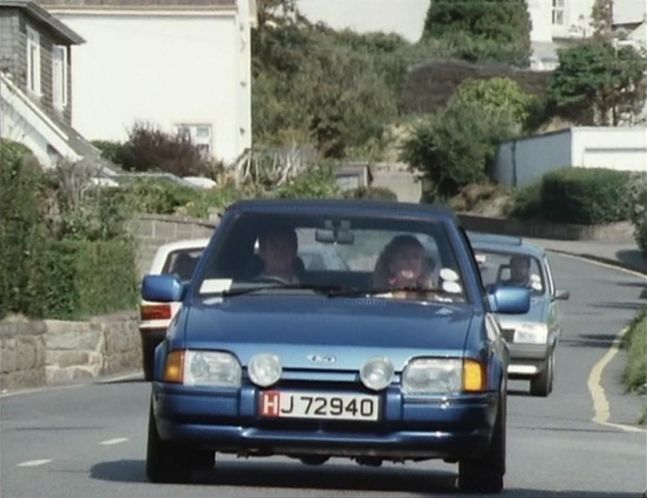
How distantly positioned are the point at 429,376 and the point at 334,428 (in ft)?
1.80

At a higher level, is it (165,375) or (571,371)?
(165,375)

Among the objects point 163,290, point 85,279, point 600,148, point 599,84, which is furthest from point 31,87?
point 163,290

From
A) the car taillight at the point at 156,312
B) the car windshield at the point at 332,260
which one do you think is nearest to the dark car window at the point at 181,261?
the car taillight at the point at 156,312

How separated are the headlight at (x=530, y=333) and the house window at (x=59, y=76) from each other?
3173 centimetres

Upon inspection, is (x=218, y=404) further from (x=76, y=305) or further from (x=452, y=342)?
(x=76, y=305)

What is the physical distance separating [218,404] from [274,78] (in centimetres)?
7634

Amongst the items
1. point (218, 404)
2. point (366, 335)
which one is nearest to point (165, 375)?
point (218, 404)

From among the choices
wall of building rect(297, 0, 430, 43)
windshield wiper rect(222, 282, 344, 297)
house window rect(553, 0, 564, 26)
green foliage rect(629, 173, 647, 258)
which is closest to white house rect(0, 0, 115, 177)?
green foliage rect(629, 173, 647, 258)

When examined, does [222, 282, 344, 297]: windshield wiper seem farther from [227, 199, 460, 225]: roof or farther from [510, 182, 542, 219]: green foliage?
[510, 182, 542, 219]: green foliage

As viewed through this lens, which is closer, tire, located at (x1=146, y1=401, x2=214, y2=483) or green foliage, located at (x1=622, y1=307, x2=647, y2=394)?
tire, located at (x1=146, y1=401, x2=214, y2=483)

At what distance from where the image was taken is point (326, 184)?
54.6 meters

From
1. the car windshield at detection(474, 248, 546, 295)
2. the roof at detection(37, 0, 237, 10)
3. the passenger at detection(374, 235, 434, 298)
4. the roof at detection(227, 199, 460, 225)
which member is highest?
the roof at detection(37, 0, 237, 10)

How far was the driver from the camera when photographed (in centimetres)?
1167

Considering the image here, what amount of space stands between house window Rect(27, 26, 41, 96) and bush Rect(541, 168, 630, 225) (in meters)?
20.9
